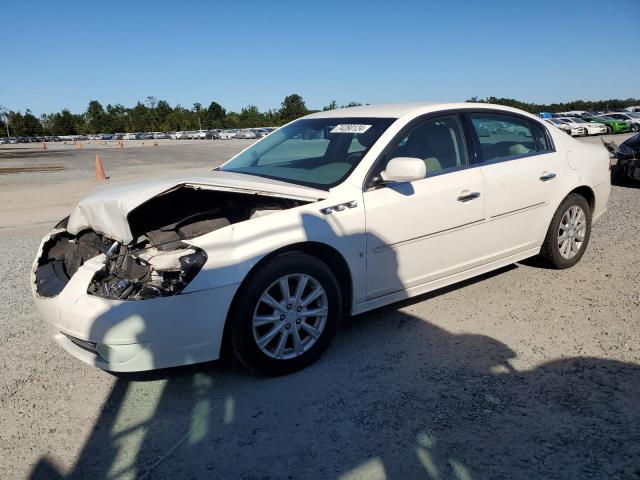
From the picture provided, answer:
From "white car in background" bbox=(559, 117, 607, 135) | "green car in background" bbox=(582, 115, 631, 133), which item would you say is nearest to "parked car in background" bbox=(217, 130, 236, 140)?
"white car in background" bbox=(559, 117, 607, 135)

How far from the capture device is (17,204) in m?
10.1

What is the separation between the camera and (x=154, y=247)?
3.16m

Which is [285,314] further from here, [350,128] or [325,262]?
[350,128]

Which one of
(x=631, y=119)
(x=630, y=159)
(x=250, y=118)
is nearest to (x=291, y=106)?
(x=250, y=118)

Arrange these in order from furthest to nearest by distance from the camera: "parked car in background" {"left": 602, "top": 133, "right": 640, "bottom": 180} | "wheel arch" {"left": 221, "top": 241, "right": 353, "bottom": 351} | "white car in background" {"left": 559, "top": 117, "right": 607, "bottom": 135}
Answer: "white car in background" {"left": 559, "top": 117, "right": 607, "bottom": 135} < "parked car in background" {"left": 602, "top": 133, "right": 640, "bottom": 180} < "wheel arch" {"left": 221, "top": 241, "right": 353, "bottom": 351}

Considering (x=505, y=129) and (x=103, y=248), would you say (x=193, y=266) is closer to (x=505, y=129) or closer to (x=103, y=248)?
(x=103, y=248)

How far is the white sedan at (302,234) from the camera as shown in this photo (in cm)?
277

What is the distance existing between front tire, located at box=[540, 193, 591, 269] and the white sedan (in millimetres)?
21

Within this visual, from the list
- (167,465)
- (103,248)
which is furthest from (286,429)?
(103,248)

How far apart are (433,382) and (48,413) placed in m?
2.21

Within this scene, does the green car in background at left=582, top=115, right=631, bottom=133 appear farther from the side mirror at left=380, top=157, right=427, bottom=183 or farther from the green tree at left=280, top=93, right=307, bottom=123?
the green tree at left=280, top=93, right=307, bottom=123

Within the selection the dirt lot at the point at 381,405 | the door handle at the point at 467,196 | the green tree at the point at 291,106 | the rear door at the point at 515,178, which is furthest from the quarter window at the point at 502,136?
the green tree at the point at 291,106

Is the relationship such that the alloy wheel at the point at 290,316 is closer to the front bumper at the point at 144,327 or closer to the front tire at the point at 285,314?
the front tire at the point at 285,314

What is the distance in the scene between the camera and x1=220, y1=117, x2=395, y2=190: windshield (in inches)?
142
